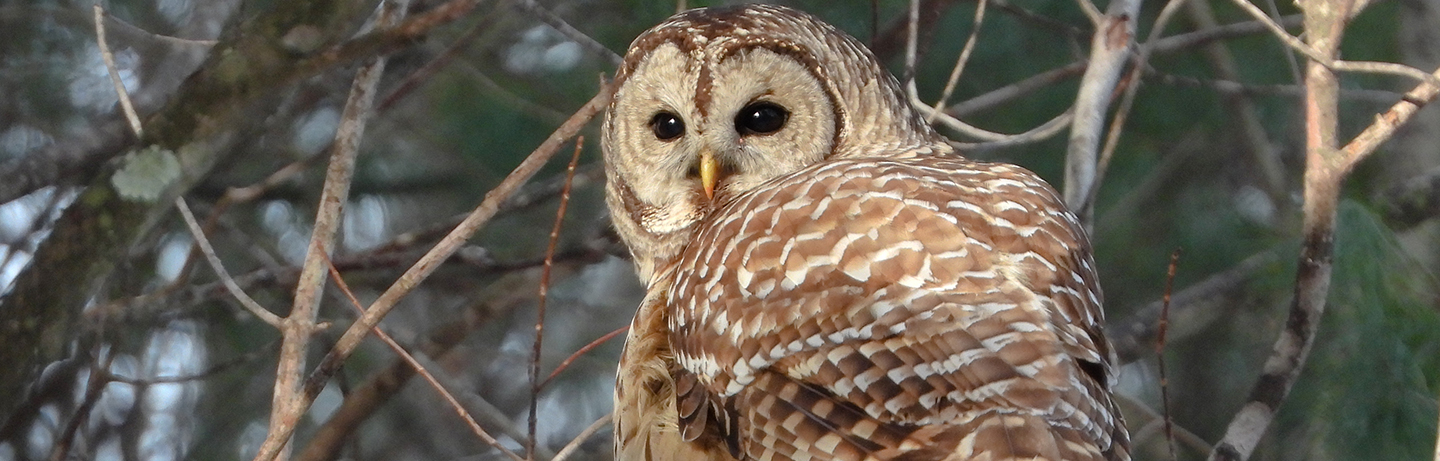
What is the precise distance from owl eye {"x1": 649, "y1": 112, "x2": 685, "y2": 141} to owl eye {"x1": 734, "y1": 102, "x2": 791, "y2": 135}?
0.13 m

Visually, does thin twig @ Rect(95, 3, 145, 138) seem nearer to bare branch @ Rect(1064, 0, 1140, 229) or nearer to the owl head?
the owl head

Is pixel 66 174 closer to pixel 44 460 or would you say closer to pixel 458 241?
pixel 44 460

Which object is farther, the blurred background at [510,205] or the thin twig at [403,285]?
the blurred background at [510,205]

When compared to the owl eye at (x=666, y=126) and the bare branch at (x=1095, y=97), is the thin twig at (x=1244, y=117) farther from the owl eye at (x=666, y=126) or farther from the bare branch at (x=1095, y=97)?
the owl eye at (x=666, y=126)

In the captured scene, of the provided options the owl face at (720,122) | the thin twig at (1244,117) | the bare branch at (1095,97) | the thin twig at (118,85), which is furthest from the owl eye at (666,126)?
the thin twig at (1244,117)

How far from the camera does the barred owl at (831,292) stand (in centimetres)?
196

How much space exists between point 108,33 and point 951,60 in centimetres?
295

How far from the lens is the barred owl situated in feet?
6.42

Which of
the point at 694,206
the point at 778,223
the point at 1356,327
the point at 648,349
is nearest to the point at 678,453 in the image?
the point at 648,349

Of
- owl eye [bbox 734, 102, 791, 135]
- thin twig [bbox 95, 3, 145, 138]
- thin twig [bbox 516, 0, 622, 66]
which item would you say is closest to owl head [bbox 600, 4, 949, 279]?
owl eye [bbox 734, 102, 791, 135]

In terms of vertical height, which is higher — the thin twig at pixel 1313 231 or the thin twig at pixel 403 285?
the thin twig at pixel 403 285

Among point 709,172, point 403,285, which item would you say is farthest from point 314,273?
point 709,172

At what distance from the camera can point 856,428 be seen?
78.6 inches

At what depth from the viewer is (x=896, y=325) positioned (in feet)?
6.65
